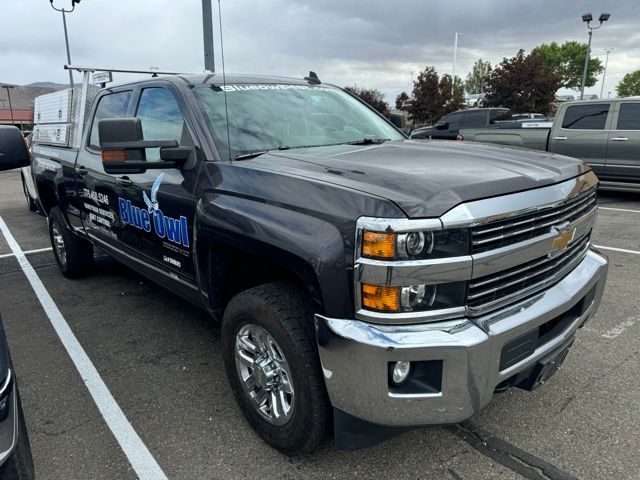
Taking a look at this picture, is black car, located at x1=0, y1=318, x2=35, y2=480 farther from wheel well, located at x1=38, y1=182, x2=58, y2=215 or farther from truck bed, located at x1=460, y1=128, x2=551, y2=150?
truck bed, located at x1=460, y1=128, x2=551, y2=150

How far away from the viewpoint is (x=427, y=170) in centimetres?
225

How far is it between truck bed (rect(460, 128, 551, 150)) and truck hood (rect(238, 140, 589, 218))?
809cm

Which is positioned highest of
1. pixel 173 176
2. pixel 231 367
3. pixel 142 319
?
pixel 173 176

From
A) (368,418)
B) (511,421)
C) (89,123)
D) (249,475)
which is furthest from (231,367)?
(89,123)

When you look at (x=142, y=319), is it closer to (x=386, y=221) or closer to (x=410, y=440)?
(x=410, y=440)

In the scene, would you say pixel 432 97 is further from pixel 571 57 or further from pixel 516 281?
pixel 571 57

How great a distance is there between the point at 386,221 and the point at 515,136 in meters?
10.1

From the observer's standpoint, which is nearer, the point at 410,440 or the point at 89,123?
the point at 410,440

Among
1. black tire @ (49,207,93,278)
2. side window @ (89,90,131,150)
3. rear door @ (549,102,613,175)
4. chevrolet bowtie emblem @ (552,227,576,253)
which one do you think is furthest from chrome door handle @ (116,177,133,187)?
rear door @ (549,102,613,175)

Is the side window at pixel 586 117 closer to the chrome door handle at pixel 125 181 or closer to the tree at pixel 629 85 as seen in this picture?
the chrome door handle at pixel 125 181

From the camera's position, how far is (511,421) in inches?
107

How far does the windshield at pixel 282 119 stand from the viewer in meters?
2.94

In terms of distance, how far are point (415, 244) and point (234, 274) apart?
3.97 ft

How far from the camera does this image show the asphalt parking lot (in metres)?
2.40
